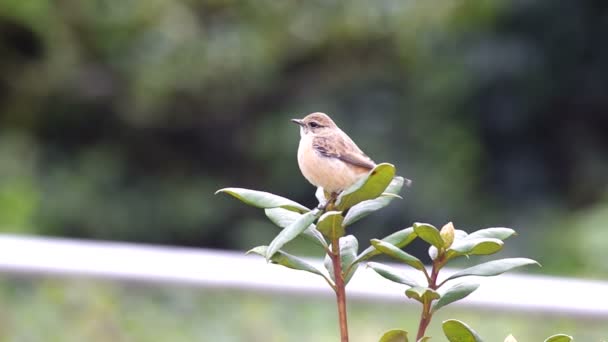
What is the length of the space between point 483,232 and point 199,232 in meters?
5.59

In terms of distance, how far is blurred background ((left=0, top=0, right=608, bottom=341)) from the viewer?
21.0 ft

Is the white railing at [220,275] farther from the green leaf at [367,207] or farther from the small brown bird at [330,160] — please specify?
the green leaf at [367,207]

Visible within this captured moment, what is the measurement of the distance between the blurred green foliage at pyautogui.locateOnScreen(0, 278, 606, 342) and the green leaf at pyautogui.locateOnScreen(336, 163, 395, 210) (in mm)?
2599

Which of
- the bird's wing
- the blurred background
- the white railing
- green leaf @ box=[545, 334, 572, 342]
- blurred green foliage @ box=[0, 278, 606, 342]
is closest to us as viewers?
green leaf @ box=[545, 334, 572, 342]

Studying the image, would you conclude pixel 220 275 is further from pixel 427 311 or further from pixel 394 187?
pixel 427 311

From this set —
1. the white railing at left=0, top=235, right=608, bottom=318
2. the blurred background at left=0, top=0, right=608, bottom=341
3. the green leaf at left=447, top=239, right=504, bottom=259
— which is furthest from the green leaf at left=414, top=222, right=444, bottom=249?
the blurred background at left=0, top=0, right=608, bottom=341

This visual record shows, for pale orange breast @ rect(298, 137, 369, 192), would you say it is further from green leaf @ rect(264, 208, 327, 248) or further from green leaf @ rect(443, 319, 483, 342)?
green leaf @ rect(443, 319, 483, 342)

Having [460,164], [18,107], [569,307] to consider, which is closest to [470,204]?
[460,164]

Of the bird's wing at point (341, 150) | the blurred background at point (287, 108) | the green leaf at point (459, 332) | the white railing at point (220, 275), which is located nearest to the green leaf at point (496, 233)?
the green leaf at point (459, 332)

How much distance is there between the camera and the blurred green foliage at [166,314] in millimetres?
3885

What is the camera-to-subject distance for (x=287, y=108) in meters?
6.57

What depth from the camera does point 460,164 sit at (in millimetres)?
6566

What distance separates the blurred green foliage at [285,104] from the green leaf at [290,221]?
4874mm

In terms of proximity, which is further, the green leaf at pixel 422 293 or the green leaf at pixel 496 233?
the green leaf at pixel 496 233
